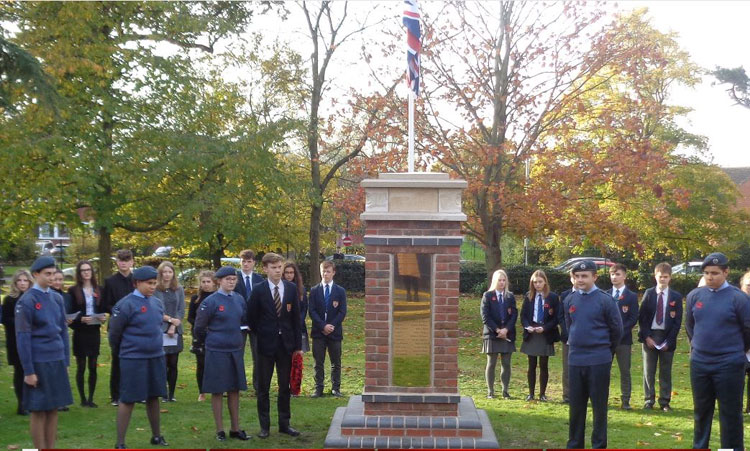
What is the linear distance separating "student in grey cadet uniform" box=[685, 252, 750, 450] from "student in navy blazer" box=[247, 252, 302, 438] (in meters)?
4.16

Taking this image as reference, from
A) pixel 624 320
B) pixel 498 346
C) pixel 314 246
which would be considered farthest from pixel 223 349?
pixel 314 246

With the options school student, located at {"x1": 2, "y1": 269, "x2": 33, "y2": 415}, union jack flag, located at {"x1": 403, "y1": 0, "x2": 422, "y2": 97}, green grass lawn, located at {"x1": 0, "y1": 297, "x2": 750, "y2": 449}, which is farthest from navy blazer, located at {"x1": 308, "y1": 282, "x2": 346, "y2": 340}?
school student, located at {"x1": 2, "y1": 269, "x2": 33, "y2": 415}

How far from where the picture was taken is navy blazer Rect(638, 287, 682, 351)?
1066 cm

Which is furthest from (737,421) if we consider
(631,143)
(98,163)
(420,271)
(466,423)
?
(98,163)

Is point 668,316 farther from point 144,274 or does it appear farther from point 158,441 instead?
point 144,274

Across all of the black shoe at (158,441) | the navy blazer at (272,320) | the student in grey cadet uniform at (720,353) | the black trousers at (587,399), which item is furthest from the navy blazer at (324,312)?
the student in grey cadet uniform at (720,353)

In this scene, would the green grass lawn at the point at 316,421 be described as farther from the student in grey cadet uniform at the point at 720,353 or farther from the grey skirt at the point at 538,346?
the student in grey cadet uniform at the point at 720,353

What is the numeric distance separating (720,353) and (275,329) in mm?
4551

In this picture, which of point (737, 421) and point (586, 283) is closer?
point (737, 421)

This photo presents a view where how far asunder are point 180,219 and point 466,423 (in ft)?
46.3

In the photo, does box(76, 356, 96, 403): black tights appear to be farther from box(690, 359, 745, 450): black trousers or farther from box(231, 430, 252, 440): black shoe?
box(690, 359, 745, 450): black trousers

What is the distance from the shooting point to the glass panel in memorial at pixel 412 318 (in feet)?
26.9

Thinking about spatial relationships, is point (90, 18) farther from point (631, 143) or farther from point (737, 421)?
point (737, 421)

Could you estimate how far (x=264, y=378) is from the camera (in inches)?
346
